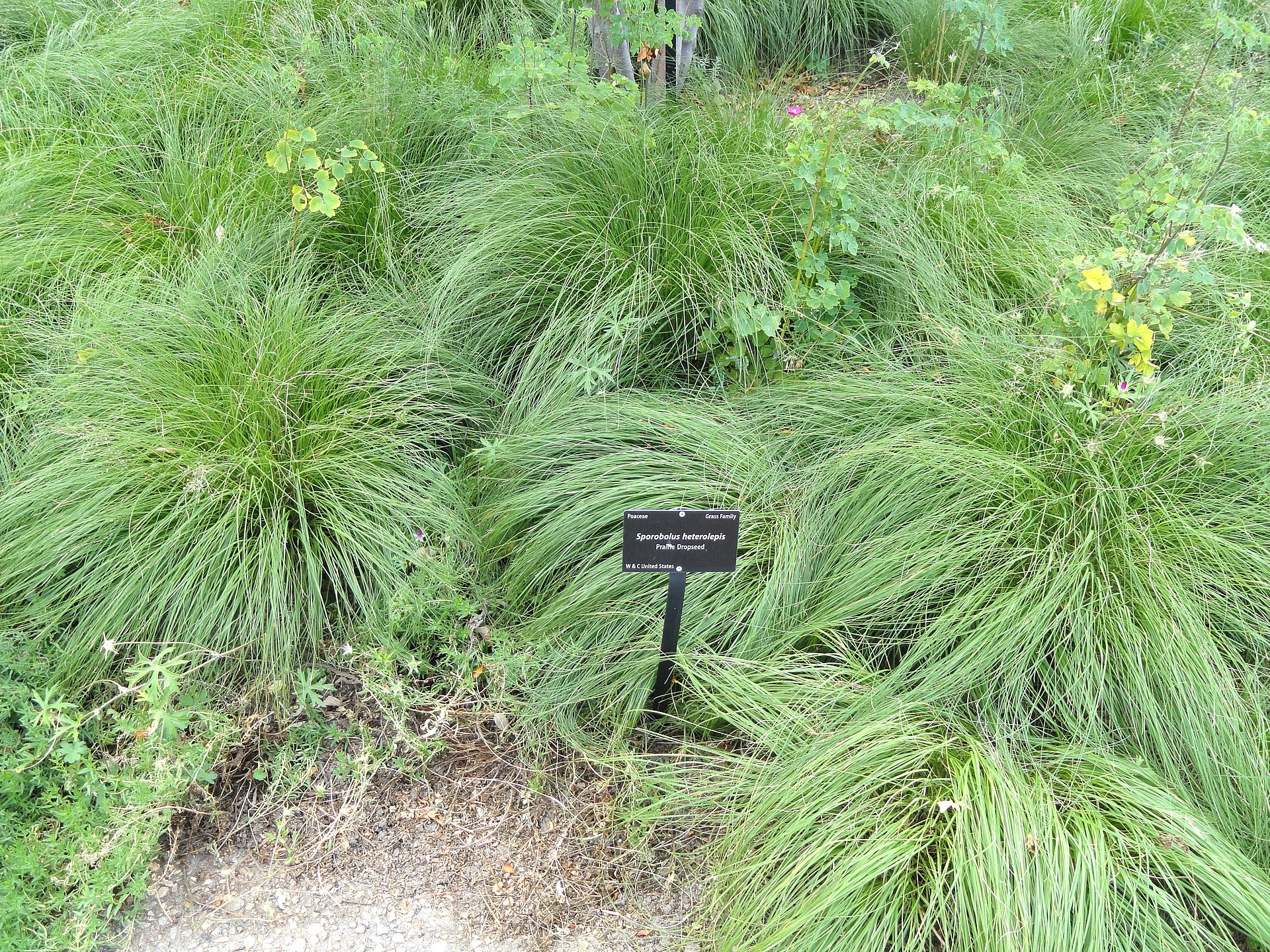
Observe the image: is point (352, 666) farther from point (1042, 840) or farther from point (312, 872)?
point (1042, 840)

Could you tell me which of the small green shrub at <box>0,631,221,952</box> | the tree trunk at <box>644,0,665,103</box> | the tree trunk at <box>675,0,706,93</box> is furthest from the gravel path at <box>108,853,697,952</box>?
the tree trunk at <box>675,0,706,93</box>

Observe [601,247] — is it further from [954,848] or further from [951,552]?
[954,848]

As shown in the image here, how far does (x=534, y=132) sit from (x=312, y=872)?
2756mm

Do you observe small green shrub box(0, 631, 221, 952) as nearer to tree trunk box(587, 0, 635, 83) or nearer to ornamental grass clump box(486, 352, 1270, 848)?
ornamental grass clump box(486, 352, 1270, 848)

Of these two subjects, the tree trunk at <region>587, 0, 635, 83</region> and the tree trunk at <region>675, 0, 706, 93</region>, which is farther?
the tree trunk at <region>675, 0, 706, 93</region>

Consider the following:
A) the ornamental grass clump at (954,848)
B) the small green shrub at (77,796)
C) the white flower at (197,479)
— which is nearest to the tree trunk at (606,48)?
the white flower at (197,479)

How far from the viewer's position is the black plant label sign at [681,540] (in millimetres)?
2252

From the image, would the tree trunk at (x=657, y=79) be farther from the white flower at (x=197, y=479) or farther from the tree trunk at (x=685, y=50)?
the white flower at (x=197, y=479)

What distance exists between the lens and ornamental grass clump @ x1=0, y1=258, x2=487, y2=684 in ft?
8.72

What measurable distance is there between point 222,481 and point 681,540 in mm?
1411

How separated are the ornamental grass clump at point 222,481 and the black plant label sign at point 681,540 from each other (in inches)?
32.5

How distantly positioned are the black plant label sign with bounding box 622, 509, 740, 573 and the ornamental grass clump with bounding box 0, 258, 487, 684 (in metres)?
0.83

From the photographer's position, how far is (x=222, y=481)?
2.76 metres

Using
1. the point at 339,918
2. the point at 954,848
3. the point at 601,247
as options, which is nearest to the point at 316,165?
the point at 601,247
